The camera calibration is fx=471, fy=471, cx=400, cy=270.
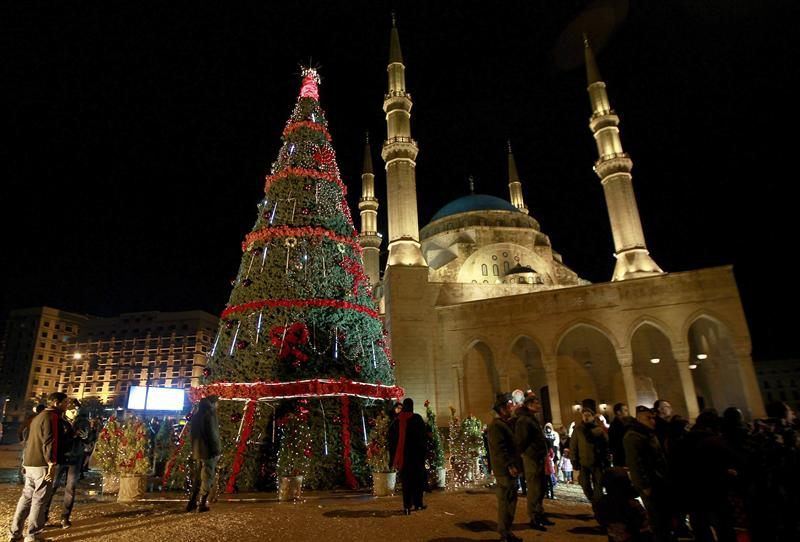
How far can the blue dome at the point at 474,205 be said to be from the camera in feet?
94.7

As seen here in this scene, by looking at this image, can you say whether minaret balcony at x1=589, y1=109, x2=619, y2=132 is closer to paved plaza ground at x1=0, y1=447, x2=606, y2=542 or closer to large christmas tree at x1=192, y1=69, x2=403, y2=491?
large christmas tree at x1=192, y1=69, x2=403, y2=491

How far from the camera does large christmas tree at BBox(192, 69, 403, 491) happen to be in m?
7.48

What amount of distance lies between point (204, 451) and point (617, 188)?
798 inches

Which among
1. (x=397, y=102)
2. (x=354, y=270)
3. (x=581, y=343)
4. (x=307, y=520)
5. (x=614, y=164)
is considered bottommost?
(x=307, y=520)

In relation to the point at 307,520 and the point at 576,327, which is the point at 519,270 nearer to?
the point at 576,327

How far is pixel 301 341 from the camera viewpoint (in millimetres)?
8023

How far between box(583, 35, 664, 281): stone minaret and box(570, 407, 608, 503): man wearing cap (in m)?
14.6

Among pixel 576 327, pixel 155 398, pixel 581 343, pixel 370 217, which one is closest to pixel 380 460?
pixel 155 398

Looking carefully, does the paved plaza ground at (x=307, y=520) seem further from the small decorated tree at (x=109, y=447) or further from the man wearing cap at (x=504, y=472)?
the small decorated tree at (x=109, y=447)

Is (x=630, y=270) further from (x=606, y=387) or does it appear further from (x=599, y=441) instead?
(x=599, y=441)

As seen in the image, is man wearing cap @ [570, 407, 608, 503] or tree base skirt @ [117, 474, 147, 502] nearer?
man wearing cap @ [570, 407, 608, 503]

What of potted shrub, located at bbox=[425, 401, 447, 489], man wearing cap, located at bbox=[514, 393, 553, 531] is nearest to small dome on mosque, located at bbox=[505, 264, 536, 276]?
potted shrub, located at bbox=[425, 401, 447, 489]

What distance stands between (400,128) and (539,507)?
1856 centimetres

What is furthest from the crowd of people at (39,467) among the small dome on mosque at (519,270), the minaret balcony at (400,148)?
the small dome on mosque at (519,270)
